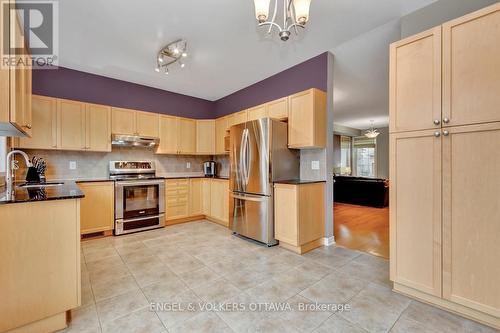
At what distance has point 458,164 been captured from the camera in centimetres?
169

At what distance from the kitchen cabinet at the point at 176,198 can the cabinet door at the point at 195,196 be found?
0.28 ft

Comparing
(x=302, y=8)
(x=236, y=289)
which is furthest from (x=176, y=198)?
(x=302, y=8)

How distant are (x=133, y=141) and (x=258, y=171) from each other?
2388mm

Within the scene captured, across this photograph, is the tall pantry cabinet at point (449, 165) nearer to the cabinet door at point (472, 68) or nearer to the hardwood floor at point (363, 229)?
the cabinet door at point (472, 68)

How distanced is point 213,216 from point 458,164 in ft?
12.3

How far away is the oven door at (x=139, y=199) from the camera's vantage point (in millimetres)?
3668

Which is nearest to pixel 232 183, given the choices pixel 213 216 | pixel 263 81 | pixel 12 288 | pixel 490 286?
pixel 213 216

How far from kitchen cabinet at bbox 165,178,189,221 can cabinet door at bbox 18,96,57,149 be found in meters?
1.81

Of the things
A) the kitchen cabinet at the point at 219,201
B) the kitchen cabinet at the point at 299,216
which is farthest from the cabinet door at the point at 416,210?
the kitchen cabinet at the point at 219,201

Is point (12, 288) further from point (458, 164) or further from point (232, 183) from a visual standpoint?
point (458, 164)

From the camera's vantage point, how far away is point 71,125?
3.51m

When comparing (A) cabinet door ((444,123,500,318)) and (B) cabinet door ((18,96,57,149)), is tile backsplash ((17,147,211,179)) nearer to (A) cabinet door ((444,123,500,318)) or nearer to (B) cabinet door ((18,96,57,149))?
(B) cabinet door ((18,96,57,149))

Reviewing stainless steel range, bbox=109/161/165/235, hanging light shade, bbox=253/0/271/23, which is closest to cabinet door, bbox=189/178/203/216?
stainless steel range, bbox=109/161/165/235

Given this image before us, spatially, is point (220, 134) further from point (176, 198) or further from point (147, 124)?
point (176, 198)
